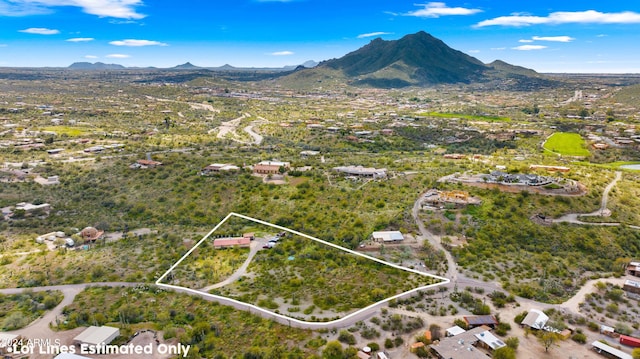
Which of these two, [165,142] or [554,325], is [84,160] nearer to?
[165,142]

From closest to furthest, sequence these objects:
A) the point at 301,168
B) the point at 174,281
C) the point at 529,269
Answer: the point at 174,281, the point at 529,269, the point at 301,168

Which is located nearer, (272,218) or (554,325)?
(554,325)

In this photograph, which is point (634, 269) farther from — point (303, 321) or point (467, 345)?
point (303, 321)

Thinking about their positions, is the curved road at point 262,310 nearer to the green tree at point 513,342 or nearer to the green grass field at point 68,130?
the green tree at point 513,342

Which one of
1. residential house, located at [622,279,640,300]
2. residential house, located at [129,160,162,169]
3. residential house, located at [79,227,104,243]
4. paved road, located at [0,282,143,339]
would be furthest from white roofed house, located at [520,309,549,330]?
residential house, located at [129,160,162,169]

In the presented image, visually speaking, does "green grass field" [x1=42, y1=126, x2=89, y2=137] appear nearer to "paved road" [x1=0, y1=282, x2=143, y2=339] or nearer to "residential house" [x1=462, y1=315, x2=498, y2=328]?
"paved road" [x1=0, y1=282, x2=143, y2=339]

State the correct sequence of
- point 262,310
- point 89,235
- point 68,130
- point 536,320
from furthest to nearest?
point 68,130, point 89,235, point 262,310, point 536,320

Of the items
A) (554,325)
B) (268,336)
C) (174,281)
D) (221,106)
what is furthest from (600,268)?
(221,106)

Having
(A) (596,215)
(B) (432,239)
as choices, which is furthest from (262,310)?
(A) (596,215)
